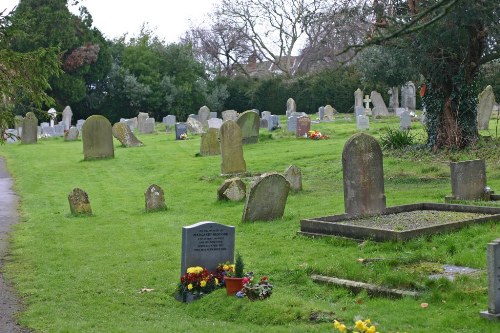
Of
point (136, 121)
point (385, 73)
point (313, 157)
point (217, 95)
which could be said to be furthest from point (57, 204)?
point (217, 95)

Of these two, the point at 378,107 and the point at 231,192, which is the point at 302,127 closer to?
the point at 378,107

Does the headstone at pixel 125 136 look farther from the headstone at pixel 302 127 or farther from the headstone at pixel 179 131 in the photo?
the headstone at pixel 302 127

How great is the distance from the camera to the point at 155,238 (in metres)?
15.1

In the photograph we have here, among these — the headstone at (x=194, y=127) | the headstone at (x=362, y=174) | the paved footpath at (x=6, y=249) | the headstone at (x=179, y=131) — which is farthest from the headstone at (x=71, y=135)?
the headstone at (x=362, y=174)

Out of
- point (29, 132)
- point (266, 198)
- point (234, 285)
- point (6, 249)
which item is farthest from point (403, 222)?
point (29, 132)

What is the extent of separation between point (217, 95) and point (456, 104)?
40487 mm

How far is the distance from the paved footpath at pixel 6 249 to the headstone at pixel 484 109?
17.6 metres

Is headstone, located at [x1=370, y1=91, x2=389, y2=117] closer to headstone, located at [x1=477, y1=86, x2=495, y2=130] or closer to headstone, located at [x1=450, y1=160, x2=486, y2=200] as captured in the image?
headstone, located at [x1=477, y1=86, x2=495, y2=130]

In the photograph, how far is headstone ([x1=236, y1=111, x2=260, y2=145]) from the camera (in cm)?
3281

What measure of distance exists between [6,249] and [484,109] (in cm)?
2254

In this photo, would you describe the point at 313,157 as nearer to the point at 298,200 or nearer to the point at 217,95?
the point at 298,200

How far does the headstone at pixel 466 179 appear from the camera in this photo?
635 inches

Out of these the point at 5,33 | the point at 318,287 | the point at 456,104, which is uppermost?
the point at 5,33

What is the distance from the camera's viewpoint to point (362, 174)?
1437cm
